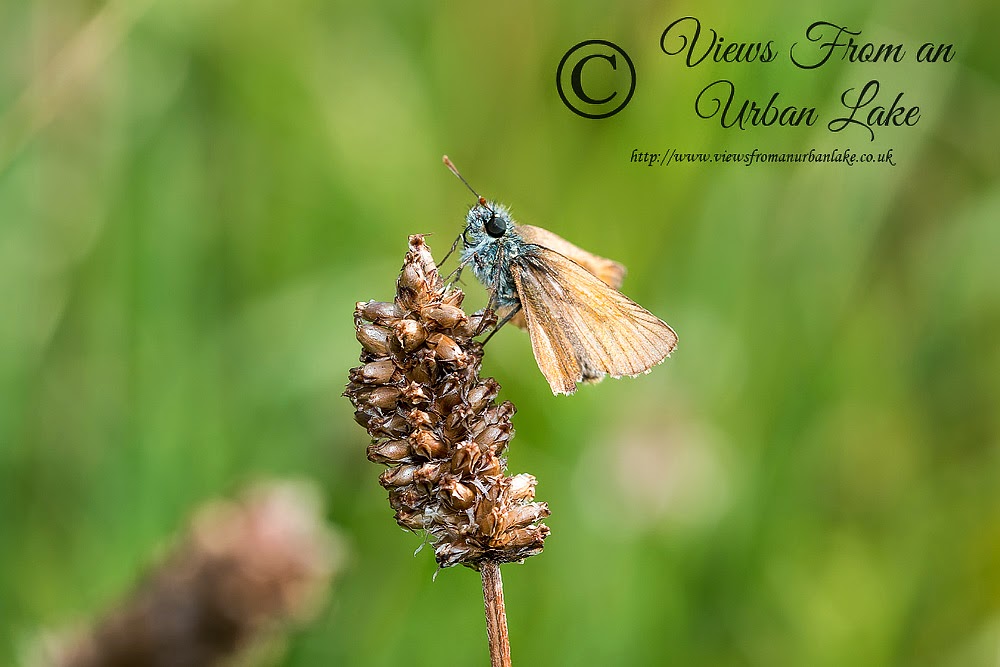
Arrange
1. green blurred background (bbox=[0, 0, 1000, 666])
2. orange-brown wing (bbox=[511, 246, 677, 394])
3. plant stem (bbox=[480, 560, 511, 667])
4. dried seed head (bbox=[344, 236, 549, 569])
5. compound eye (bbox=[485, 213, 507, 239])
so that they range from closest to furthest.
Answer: plant stem (bbox=[480, 560, 511, 667]) < dried seed head (bbox=[344, 236, 549, 569]) < orange-brown wing (bbox=[511, 246, 677, 394]) < compound eye (bbox=[485, 213, 507, 239]) < green blurred background (bbox=[0, 0, 1000, 666])

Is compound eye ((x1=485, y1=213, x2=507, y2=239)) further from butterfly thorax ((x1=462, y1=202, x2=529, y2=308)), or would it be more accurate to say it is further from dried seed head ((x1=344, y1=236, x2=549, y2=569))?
dried seed head ((x1=344, y1=236, x2=549, y2=569))

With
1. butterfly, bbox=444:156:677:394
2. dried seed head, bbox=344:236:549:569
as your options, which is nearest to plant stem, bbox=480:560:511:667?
dried seed head, bbox=344:236:549:569

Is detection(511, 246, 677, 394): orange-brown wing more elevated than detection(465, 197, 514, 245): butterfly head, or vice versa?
detection(465, 197, 514, 245): butterfly head

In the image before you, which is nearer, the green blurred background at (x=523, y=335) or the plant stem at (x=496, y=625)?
the plant stem at (x=496, y=625)

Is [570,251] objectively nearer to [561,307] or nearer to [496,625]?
[561,307]

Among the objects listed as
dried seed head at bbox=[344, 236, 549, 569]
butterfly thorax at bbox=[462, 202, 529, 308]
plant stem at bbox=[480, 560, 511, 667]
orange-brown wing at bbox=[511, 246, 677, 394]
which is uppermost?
butterfly thorax at bbox=[462, 202, 529, 308]

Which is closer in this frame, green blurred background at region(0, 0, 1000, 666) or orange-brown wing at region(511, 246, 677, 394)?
orange-brown wing at region(511, 246, 677, 394)

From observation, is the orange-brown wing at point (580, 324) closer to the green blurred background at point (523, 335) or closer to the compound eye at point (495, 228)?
the compound eye at point (495, 228)

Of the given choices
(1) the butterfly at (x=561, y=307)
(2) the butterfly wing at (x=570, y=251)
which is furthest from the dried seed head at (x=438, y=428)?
(2) the butterfly wing at (x=570, y=251)
